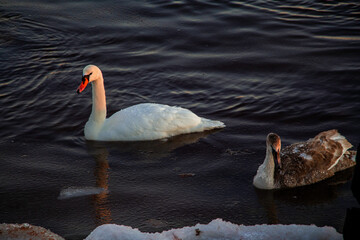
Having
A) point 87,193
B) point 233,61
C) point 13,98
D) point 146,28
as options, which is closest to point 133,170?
point 87,193

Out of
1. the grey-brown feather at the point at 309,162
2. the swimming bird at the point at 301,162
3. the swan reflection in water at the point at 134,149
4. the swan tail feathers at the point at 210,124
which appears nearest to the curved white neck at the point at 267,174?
the swimming bird at the point at 301,162

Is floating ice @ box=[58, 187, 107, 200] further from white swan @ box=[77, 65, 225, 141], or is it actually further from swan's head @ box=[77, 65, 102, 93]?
swan's head @ box=[77, 65, 102, 93]

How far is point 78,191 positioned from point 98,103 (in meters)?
2.22

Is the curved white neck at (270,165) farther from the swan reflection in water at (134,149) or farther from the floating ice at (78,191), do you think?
the floating ice at (78,191)

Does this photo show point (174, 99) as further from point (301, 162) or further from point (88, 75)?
point (301, 162)

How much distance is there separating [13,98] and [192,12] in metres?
6.56

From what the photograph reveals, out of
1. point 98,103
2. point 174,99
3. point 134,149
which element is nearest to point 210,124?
point 134,149

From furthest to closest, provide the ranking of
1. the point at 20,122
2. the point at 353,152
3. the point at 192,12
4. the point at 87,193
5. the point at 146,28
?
the point at 192,12
the point at 146,28
the point at 20,122
the point at 353,152
the point at 87,193

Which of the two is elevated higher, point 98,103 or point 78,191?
point 98,103

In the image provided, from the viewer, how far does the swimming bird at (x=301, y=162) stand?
736 centimetres

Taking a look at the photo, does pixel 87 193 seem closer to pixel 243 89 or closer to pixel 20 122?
pixel 20 122

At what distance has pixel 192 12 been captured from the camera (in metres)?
15.5

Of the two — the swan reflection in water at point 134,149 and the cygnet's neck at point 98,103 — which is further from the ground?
the cygnet's neck at point 98,103

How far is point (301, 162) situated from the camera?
298 inches
